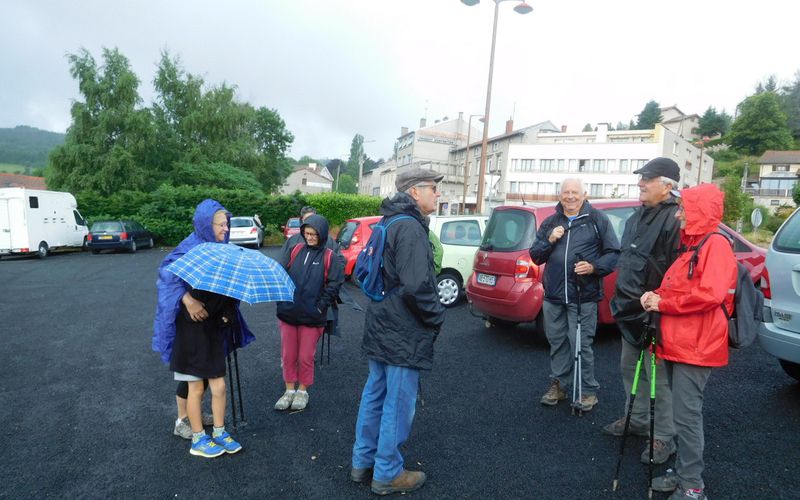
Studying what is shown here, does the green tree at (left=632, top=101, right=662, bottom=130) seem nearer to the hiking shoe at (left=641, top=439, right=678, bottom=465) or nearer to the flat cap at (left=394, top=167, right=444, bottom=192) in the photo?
the hiking shoe at (left=641, top=439, right=678, bottom=465)

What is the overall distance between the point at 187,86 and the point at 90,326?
31.4m

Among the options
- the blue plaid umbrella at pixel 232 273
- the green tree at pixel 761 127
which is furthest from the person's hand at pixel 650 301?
the green tree at pixel 761 127

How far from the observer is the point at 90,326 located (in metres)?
7.15

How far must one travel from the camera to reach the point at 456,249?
896 centimetres

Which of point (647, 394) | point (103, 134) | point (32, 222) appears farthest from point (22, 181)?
point (647, 394)

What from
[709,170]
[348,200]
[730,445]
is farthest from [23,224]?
[709,170]

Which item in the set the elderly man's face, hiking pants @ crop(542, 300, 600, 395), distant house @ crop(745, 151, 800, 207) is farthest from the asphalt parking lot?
distant house @ crop(745, 151, 800, 207)

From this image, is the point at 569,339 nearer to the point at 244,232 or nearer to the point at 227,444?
the point at 227,444

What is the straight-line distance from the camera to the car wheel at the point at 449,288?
28.8 feet

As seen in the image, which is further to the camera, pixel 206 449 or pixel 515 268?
pixel 515 268

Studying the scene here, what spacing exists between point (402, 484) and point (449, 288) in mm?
6028

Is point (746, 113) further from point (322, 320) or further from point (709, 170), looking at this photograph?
point (322, 320)

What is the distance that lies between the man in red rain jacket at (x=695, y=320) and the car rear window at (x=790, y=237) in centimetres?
199

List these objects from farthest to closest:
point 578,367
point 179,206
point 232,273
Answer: point 179,206 < point 578,367 < point 232,273
